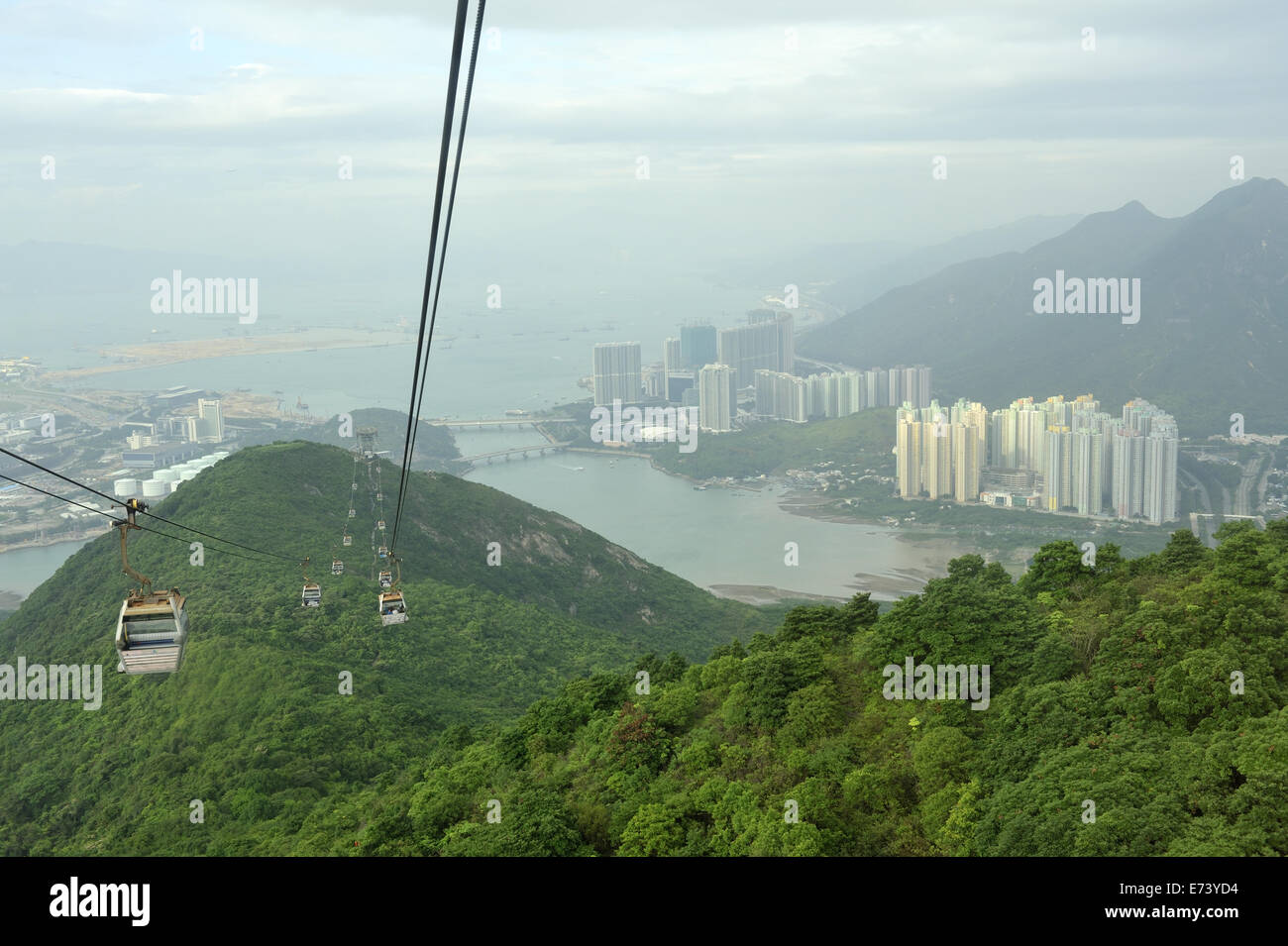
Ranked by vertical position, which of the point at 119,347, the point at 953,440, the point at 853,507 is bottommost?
the point at 853,507

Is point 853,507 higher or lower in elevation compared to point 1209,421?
lower

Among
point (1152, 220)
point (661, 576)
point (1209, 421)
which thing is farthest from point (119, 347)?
point (1152, 220)

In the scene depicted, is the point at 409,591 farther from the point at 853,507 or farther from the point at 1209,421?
the point at 1209,421

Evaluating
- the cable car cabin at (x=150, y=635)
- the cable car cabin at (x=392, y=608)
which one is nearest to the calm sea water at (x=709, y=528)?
the cable car cabin at (x=392, y=608)

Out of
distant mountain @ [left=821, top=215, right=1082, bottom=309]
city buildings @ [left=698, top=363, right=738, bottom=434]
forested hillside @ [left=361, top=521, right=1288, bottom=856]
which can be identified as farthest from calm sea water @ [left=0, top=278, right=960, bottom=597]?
forested hillside @ [left=361, top=521, right=1288, bottom=856]

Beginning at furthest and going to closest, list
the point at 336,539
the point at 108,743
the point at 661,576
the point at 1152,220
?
the point at 1152,220 → the point at 661,576 → the point at 336,539 → the point at 108,743

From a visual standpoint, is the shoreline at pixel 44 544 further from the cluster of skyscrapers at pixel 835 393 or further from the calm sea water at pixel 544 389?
the cluster of skyscrapers at pixel 835 393

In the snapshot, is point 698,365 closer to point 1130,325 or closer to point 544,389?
point 544,389
